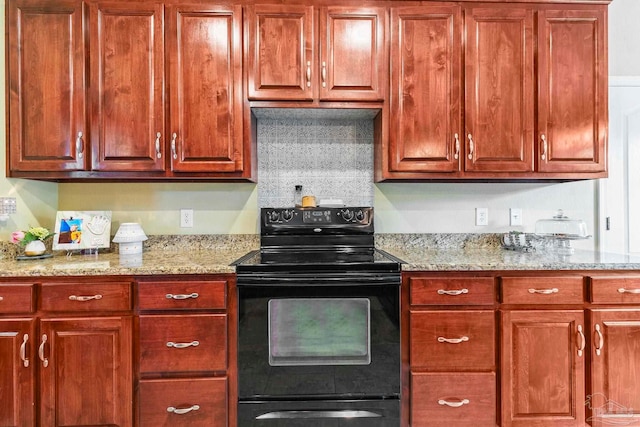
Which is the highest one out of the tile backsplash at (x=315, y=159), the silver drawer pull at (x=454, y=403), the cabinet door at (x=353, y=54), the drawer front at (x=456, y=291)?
the cabinet door at (x=353, y=54)

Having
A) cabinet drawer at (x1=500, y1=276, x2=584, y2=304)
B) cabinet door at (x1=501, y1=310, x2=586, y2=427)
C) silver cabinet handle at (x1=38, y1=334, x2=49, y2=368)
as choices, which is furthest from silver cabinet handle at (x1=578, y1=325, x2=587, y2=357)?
silver cabinet handle at (x1=38, y1=334, x2=49, y2=368)

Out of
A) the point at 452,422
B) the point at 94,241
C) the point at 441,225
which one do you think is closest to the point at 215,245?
the point at 94,241

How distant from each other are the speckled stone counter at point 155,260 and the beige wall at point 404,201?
0.24 feet

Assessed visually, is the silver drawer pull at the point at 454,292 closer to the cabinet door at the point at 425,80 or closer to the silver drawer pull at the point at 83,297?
the cabinet door at the point at 425,80

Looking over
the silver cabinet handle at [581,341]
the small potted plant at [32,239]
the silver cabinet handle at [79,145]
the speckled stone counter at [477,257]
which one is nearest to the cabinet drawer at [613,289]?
the speckled stone counter at [477,257]

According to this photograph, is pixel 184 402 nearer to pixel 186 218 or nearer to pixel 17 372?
pixel 17 372

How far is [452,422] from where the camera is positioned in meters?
1.67

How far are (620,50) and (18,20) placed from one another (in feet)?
12.1

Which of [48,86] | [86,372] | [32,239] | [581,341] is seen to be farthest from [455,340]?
[48,86]

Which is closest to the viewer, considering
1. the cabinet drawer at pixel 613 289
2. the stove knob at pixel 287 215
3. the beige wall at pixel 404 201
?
the cabinet drawer at pixel 613 289

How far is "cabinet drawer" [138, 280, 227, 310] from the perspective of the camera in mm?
1611

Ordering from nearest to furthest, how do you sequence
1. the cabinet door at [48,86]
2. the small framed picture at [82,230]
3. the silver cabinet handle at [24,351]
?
the silver cabinet handle at [24,351] < the cabinet door at [48,86] < the small framed picture at [82,230]

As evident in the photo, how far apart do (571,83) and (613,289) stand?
3.74 feet

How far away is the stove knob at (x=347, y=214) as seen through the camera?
216 cm
